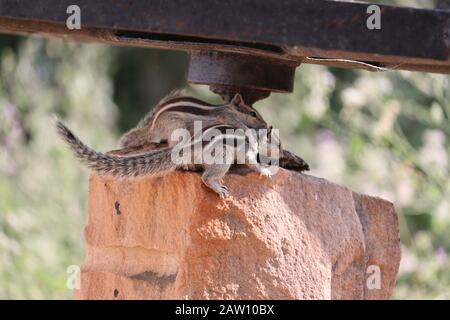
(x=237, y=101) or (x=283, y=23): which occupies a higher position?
(x=283, y=23)

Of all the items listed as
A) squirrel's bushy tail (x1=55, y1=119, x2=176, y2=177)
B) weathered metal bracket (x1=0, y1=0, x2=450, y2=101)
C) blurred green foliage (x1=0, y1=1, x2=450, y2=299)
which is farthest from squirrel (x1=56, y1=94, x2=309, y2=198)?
blurred green foliage (x1=0, y1=1, x2=450, y2=299)

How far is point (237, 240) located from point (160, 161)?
284mm

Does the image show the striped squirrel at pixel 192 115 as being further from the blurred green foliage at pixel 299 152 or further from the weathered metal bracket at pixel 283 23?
the blurred green foliage at pixel 299 152

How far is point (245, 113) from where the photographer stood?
2604mm

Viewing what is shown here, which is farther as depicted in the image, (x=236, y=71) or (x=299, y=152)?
(x=299, y=152)

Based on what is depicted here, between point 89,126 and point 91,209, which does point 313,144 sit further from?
point 91,209

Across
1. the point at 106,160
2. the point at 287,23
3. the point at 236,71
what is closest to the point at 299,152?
the point at 236,71

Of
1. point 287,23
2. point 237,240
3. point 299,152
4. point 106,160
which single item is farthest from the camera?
point 299,152

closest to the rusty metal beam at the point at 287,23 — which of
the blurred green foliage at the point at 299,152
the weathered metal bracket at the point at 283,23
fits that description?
the weathered metal bracket at the point at 283,23

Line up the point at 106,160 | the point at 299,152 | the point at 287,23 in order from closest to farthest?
the point at 287,23
the point at 106,160
the point at 299,152

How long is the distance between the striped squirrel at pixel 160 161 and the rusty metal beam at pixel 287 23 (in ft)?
1.21

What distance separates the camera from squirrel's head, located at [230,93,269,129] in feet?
8.50

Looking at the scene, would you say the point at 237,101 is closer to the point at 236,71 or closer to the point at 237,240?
the point at 236,71

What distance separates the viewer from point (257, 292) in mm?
2430
